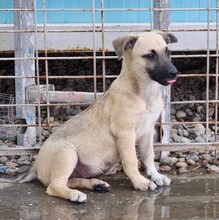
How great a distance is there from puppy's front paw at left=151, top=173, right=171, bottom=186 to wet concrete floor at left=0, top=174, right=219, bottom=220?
6cm

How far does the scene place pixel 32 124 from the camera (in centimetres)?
631

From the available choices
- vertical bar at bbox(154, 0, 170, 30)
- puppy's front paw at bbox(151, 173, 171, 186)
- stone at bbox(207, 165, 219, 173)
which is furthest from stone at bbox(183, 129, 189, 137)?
puppy's front paw at bbox(151, 173, 171, 186)

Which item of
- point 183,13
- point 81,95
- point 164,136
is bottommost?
point 164,136

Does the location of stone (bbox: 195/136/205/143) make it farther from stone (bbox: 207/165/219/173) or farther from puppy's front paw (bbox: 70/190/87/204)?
puppy's front paw (bbox: 70/190/87/204)

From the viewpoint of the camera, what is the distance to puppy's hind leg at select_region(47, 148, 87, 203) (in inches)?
190

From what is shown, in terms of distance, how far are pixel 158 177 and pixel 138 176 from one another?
0.93ft

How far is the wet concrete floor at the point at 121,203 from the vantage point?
179 inches

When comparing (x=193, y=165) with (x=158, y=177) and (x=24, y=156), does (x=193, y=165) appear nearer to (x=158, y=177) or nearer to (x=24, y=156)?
(x=158, y=177)

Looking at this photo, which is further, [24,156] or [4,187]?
[24,156]

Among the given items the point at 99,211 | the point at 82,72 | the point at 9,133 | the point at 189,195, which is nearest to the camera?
the point at 99,211

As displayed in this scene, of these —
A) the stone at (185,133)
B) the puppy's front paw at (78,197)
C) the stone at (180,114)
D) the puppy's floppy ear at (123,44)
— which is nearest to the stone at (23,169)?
the puppy's front paw at (78,197)

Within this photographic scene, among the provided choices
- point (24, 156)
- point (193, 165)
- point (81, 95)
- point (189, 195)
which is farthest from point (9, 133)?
point (189, 195)

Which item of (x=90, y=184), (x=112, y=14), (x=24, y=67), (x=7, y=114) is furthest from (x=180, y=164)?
(x=112, y=14)

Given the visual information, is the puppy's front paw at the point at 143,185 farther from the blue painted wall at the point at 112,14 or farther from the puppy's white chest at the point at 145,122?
the blue painted wall at the point at 112,14
